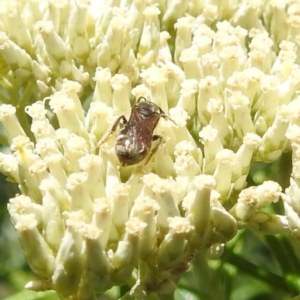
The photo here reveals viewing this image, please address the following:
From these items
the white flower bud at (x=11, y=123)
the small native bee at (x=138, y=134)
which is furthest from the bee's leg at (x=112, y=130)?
A: the white flower bud at (x=11, y=123)

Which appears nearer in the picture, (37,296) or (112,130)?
(112,130)

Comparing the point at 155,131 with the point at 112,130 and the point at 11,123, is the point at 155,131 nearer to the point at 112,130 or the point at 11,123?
the point at 112,130

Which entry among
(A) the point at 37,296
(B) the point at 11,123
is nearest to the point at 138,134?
(B) the point at 11,123

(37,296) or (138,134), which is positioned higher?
(138,134)

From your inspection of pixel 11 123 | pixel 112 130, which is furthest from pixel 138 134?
pixel 11 123

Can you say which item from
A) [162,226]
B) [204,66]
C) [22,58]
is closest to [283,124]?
[204,66]

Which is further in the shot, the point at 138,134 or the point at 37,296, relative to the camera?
the point at 37,296

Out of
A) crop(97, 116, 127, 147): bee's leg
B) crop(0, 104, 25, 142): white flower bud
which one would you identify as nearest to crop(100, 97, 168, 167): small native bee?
crop(97, 116, 127, 147): bee's leg

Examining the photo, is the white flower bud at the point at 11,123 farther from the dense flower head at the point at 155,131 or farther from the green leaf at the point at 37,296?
the green leaf at the point at 37,296

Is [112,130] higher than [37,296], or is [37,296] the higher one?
[112,130]
